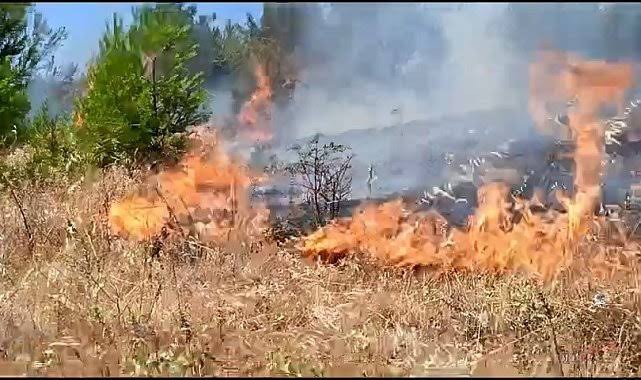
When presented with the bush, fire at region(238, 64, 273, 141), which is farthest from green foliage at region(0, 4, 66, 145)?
fire at region(238, 64, 273, 141)

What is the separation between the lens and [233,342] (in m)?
3.85

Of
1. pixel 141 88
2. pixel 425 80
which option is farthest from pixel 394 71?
pixel 141 88

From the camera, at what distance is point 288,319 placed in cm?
416

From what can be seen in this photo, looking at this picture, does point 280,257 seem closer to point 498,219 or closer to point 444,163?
point 498,219

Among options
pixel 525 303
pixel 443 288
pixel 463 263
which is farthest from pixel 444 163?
pixel 525 303

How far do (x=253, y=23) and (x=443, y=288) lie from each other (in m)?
3.25

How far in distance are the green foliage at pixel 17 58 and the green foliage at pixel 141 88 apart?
1044 millimetres

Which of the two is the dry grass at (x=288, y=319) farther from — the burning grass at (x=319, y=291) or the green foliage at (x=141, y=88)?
the green foliage at (x=141, y=88)

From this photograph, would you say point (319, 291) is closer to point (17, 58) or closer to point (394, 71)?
point (394, 71)

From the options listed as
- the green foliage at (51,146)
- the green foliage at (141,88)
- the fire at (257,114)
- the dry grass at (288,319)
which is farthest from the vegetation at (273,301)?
the green foliage at (141,88)

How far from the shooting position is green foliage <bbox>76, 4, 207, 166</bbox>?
848cm

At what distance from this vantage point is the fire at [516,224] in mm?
5047

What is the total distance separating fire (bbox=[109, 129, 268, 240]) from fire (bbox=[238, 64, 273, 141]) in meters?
0.89

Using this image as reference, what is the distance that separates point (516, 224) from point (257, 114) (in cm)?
378
